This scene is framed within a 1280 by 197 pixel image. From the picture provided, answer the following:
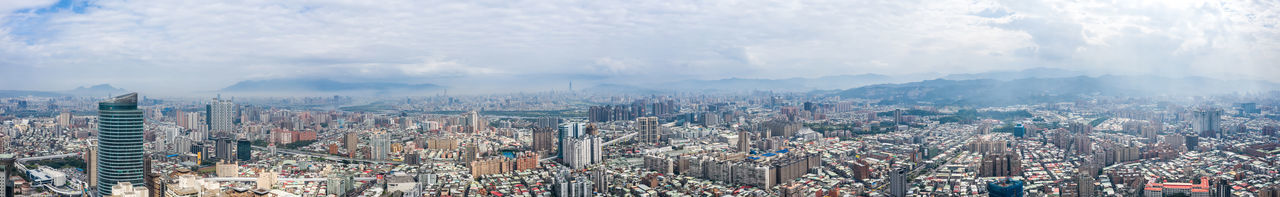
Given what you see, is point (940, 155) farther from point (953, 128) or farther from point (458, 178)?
point (458, 178)

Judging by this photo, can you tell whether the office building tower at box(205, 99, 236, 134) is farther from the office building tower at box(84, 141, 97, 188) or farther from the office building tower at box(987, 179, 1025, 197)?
the office building tower at box(987, 179, 1025, 197)

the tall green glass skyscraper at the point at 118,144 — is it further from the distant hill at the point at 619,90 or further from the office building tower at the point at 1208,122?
the distant hill at the point at 619,90

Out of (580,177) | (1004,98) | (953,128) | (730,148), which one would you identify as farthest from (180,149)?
(1004,98)

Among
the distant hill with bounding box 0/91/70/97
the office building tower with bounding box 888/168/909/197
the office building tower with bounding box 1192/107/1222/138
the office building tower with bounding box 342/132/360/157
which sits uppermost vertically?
the distant hill with bounding box 0/91/70/97

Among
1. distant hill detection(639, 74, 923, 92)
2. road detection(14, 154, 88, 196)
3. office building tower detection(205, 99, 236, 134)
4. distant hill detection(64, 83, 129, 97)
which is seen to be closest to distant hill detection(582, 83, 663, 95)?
distant hill detection(639, 74, 923, 92)

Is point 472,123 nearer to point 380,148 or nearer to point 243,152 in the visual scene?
point 380,148
